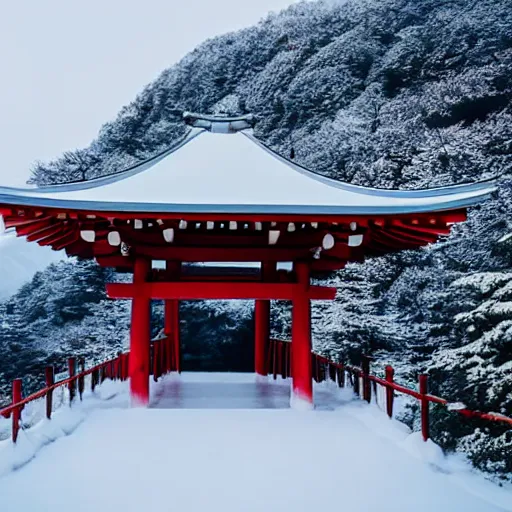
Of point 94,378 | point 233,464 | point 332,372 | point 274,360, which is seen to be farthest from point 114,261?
point 332,372

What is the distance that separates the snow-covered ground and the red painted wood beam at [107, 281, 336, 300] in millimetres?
1080

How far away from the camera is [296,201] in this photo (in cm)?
517

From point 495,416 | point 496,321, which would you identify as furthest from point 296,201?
point 496,321

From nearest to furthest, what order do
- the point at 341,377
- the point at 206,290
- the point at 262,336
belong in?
the point at 206,290
the point at 341,377
the point at 262,336

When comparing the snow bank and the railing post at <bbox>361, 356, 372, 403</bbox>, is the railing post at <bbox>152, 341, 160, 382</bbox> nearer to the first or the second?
the snow bank

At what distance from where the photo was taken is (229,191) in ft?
17.6

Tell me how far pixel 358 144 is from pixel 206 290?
13385 mm

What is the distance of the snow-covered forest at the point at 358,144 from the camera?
49.9 ft

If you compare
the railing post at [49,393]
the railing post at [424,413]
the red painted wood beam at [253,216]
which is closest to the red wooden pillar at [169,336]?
the railing post at [49,393]

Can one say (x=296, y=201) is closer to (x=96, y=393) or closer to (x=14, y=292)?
(x=96, y=393)

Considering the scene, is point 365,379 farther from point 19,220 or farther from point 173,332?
point 173,332

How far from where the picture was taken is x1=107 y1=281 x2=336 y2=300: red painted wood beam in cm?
563

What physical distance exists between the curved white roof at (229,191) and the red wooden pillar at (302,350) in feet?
3.00

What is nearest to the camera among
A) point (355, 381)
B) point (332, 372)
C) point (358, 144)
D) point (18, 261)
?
point (355, 381)
